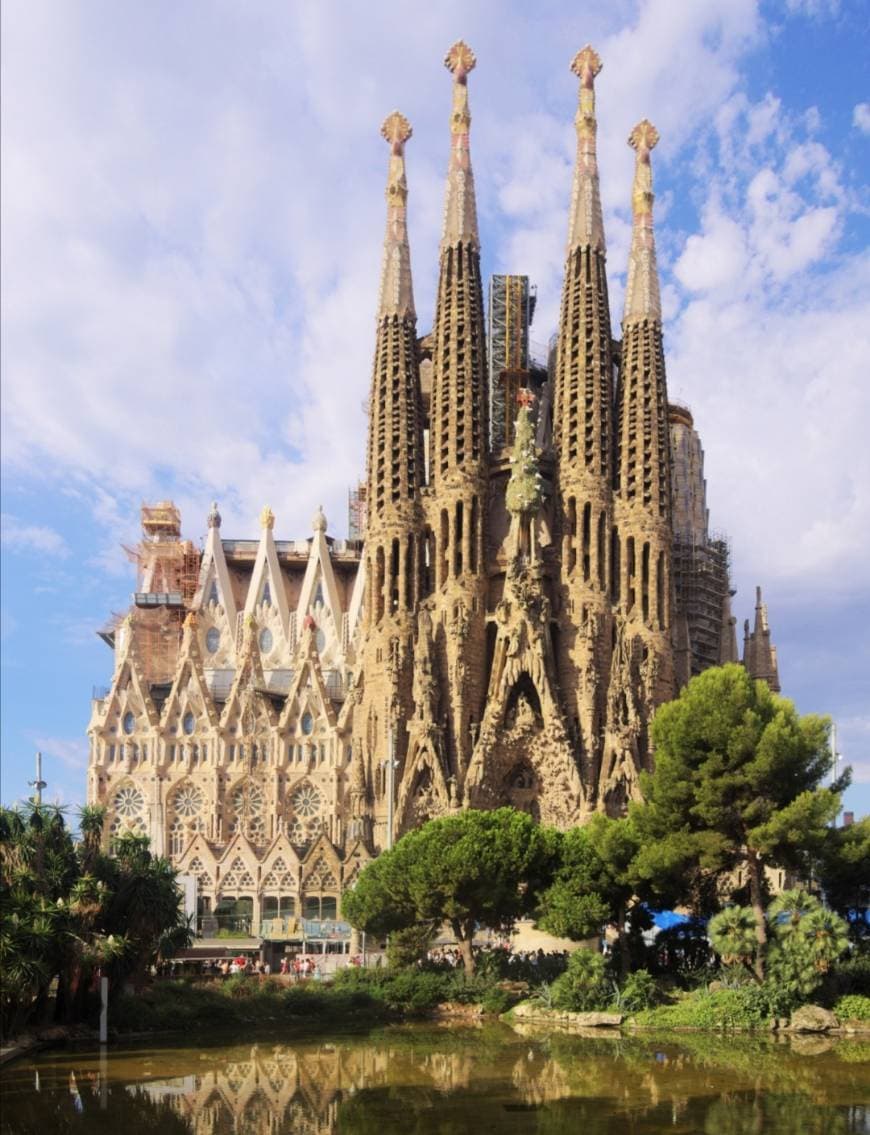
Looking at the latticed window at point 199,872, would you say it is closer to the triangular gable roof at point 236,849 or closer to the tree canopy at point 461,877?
the triangular gable roof at point 236,849

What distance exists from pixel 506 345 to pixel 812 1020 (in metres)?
40.2

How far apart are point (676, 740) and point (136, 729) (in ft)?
117

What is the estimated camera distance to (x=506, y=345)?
63906 millimetres

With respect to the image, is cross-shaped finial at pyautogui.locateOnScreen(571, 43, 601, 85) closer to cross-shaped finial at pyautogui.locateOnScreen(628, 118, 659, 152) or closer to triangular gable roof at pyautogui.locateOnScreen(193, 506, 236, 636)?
cross-shaped finial at pyautogui.locateOnScreen(628, 118, 659, 152)

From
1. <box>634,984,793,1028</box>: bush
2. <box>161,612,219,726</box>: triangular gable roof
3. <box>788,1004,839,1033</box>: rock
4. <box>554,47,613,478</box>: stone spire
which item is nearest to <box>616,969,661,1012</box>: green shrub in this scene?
<box>634,984,793,1028</box>: bush

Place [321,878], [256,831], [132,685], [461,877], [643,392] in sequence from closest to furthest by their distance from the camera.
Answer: [461,877], [321,878], [643,392], [256,831], [132,685]

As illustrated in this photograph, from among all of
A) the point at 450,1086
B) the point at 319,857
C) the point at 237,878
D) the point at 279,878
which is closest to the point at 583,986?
the point at 450,1086

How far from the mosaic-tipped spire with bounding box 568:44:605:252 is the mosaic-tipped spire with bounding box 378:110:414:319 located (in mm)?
7632

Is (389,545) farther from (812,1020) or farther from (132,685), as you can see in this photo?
(812,1020)

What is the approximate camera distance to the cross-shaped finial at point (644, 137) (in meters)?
62.0

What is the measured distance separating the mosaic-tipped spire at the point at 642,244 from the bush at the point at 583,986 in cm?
3402

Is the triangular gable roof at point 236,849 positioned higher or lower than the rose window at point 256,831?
lower

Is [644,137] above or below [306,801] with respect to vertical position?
above

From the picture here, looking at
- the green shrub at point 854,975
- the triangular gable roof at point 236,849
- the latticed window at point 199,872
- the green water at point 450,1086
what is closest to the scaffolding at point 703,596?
the triangular gable roof at point 236,849
